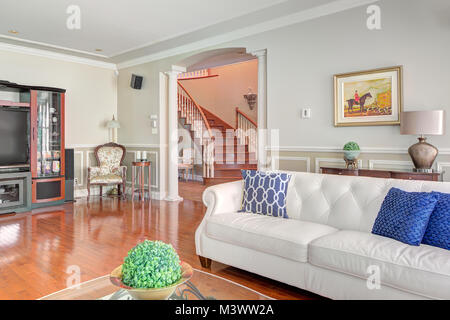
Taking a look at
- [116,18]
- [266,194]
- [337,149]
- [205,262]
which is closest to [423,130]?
[337,149]

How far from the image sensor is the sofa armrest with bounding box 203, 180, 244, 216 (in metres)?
3.07

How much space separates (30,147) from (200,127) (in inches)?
160

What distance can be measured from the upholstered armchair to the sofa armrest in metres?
3.69

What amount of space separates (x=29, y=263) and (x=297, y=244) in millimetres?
2469

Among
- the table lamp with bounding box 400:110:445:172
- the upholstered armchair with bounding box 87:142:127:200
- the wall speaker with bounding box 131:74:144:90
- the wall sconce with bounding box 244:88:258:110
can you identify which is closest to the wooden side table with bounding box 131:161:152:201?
the upholstered armchair with bounding box 87:142:127:200

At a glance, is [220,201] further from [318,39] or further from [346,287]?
[318,39]

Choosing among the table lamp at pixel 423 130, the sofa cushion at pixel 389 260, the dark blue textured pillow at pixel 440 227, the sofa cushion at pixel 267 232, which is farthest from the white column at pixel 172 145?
the dark blue textured pillow at pixel 440 227

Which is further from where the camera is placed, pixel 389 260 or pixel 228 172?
pixel 228 172

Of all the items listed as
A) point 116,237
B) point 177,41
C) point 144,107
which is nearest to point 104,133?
point 144,107

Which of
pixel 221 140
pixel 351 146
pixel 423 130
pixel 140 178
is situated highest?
pixel 221 140

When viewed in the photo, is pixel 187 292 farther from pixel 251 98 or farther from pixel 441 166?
pixel 251 98

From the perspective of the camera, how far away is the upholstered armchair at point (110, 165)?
638cm

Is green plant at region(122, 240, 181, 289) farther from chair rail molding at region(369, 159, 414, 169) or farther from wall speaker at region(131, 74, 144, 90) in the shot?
A: wall speaker at region(131, 74, 144, 90)

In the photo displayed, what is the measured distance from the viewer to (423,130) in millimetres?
3219
